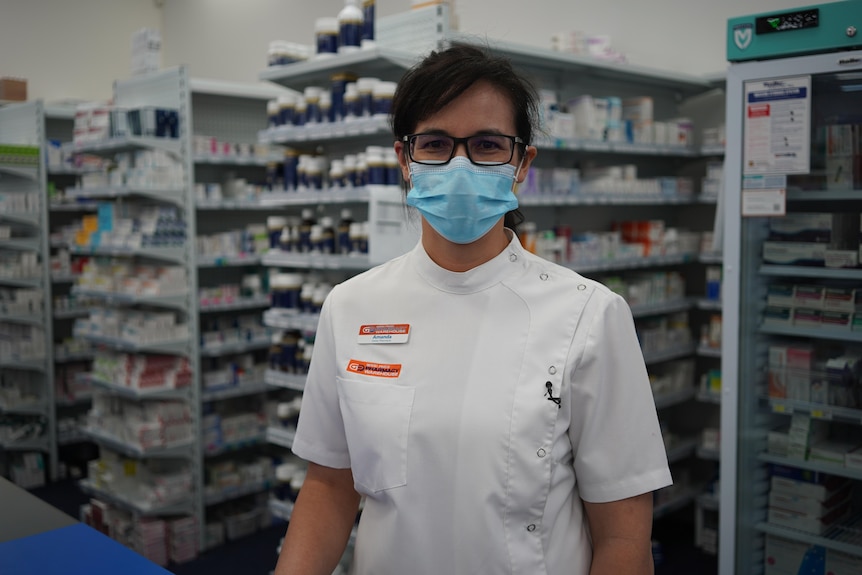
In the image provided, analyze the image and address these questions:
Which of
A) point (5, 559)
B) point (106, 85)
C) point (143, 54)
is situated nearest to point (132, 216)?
point (143, 54)

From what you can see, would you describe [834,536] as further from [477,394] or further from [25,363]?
[25,363]

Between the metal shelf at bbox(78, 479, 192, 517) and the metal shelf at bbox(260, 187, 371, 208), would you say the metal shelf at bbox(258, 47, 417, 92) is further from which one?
the metal shelf at bbox(78, 479, 192, 517)

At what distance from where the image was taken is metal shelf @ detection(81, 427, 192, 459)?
16.9 ft

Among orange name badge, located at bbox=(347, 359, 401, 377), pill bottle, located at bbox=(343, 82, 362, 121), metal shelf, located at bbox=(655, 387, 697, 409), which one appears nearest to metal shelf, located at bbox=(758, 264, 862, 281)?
metal shelf, located at bbox=(655, 387, 697, 409)

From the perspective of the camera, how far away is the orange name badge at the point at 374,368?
64.1 inches

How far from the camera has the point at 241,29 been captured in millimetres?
8938

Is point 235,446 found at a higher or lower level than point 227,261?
lower

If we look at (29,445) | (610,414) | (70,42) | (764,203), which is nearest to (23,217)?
(29,445)

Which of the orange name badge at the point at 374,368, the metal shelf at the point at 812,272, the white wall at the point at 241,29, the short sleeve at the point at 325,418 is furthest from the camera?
the white wall at the point at 241,29

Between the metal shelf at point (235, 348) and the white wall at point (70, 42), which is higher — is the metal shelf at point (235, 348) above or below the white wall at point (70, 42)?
below

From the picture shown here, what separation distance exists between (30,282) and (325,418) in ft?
19.8

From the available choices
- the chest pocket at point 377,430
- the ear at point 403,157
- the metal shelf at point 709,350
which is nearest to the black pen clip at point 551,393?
the chest pocket at point 377,430

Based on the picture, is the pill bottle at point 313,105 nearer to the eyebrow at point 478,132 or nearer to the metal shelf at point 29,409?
the eyebrow at point 478,132

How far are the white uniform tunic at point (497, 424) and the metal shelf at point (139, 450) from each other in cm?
389
